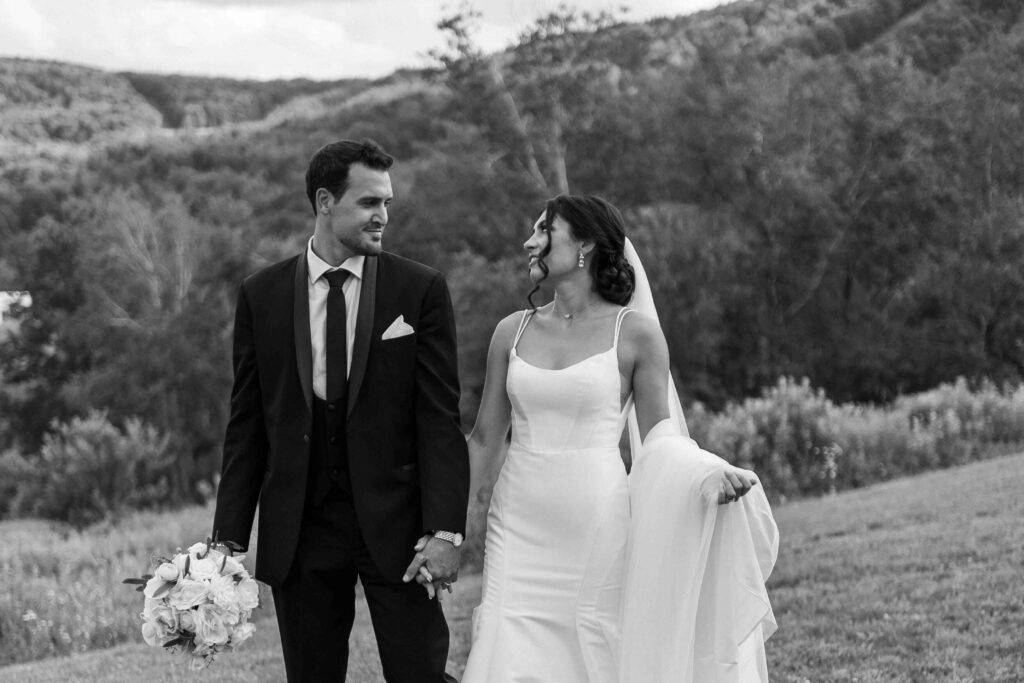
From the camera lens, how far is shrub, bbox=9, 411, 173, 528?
1248 inches

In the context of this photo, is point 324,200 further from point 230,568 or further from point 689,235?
point 689,235

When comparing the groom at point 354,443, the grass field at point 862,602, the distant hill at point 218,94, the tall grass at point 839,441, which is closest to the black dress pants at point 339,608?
the groom at point 354,443

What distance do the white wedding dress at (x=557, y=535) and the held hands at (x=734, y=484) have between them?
0.41 meters

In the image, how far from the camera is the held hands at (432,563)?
12.4ft

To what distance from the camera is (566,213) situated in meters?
4.38

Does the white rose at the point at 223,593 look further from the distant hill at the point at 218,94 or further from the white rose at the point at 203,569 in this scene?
the distant hill at the point at 218,94

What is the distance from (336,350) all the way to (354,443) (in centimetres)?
30

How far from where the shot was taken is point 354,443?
3826 millimetres

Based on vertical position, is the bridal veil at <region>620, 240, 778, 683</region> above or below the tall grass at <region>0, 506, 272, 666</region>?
above

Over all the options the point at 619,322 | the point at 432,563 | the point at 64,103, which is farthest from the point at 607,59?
the point at 64,103

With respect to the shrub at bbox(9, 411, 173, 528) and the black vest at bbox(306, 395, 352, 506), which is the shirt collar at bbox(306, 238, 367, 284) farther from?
the shrub at bbox(9, 411, 173, 528)

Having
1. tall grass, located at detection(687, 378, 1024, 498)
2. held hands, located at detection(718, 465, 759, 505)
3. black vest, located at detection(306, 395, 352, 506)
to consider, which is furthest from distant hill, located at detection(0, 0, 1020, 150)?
held hands, located at detection(718, 465, 759, 505)

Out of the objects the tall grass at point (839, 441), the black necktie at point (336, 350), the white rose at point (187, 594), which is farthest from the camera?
the tall grass at point (839, 441)

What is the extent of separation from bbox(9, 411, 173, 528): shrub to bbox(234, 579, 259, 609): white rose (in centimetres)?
2836
